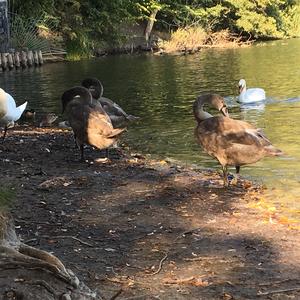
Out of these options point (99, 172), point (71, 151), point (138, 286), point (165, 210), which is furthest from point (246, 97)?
point (138, 286)

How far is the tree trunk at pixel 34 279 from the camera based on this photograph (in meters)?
3.61

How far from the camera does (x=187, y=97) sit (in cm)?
2017

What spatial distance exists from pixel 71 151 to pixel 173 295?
7.02 metres

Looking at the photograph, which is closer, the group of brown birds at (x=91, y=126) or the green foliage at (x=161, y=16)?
the group of brown birds at (x=91, y=126)

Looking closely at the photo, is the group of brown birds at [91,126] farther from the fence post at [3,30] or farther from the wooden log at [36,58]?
the fence post at [3,30]

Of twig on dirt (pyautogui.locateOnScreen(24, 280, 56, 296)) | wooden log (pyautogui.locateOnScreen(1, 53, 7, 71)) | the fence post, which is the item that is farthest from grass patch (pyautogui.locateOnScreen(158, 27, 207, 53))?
twig on dirt (pyautogui.locateOnScreen(24, 280, 56, 296))

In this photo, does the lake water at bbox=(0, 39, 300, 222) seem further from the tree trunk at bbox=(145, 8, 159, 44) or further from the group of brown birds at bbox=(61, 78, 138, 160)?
the tree trunk at bbox=(145, 8, 159, 44)

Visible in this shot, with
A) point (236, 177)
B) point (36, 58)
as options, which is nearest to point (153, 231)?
point (236, 177)

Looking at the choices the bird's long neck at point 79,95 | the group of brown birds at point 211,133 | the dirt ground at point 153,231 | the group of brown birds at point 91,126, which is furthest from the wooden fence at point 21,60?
the dirt ground at point 153,231

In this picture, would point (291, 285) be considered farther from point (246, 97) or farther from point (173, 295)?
point (246, 97)

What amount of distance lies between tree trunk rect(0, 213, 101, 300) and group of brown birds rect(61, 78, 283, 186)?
5.05 metres

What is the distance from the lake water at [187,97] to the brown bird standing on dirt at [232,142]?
1.91ft

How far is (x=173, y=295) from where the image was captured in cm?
473

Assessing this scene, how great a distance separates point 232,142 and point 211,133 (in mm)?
349
